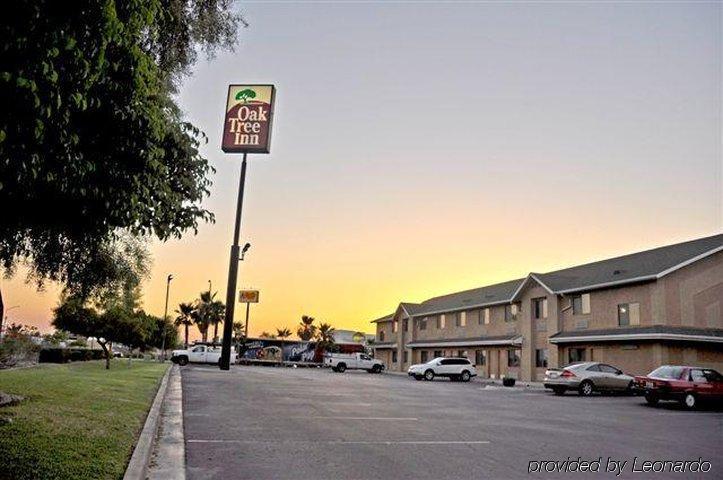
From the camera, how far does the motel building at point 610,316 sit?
32.8m

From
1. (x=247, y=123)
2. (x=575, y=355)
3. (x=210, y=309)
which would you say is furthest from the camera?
(x=210, y=309)

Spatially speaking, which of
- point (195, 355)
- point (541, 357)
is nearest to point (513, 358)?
point (541, 357)

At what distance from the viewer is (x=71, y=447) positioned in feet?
25.8

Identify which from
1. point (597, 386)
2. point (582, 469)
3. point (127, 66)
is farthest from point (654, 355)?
point (127, 66)

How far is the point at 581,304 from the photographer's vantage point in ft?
128

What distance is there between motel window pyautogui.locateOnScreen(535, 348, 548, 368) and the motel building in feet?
0.23

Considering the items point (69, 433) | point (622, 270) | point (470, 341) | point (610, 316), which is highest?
point (622, 270)

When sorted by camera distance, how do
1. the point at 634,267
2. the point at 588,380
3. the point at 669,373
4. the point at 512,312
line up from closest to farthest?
the point at 669,373 < the point at 588,380 < the point at 634,267 < the point at 512,312

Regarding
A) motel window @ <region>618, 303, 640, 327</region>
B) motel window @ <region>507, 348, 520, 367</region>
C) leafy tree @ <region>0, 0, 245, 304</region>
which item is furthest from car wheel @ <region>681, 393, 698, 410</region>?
motel window @ <region>507, 348, 520, 367</region>

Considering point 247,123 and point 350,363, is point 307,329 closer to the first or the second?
point 350,363

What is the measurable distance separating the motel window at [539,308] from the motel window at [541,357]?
7.93ft

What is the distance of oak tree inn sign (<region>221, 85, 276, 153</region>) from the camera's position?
5703 millimetres

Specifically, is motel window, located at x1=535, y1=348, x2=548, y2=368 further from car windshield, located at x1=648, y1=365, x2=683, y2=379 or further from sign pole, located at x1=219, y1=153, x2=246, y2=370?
sign pole, located at x1=219, y1=153, x2=246, y2=370

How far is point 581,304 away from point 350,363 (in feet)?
79.5
